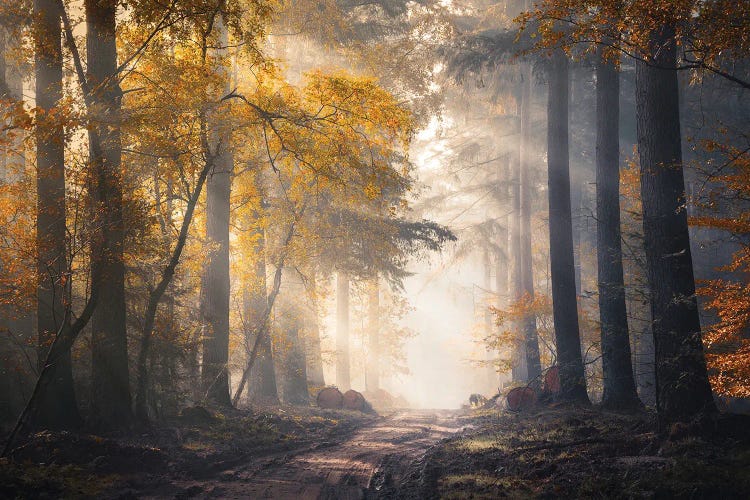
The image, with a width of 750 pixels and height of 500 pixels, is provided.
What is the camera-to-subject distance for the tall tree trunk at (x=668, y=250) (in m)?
7.82

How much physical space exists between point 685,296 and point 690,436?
80.3 inches

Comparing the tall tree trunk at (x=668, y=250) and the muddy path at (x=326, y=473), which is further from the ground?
the tall tree trunk at (x=668, y=250)

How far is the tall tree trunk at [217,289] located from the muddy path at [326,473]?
371 centimetres

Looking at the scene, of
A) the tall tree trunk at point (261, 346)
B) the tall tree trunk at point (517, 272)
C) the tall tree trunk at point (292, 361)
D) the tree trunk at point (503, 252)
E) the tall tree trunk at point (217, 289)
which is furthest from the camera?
the tree trunk at point (503, 252)

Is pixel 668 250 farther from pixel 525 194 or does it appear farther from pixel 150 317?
pixel 525 194

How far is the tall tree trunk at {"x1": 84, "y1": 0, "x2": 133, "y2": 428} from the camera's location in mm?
8742

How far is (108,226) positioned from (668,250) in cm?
859

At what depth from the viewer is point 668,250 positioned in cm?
843

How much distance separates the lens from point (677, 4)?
7156 mm

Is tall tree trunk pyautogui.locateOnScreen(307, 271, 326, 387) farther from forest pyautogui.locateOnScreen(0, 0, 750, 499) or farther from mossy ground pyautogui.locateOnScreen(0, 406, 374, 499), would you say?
mossy ground pyautogui.locateOnScreen(0, 406, 374, 499)

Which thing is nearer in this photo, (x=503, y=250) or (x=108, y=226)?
(x=108, y=226)

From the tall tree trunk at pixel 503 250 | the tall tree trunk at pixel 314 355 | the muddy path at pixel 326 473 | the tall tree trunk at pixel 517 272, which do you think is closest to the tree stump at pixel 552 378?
the tall tree trunk at pixel 517 272

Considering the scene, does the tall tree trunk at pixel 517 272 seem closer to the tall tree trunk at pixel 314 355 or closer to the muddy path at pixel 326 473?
the tall tree trunk at pixel 314 355

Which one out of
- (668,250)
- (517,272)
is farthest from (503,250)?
(668,250)
